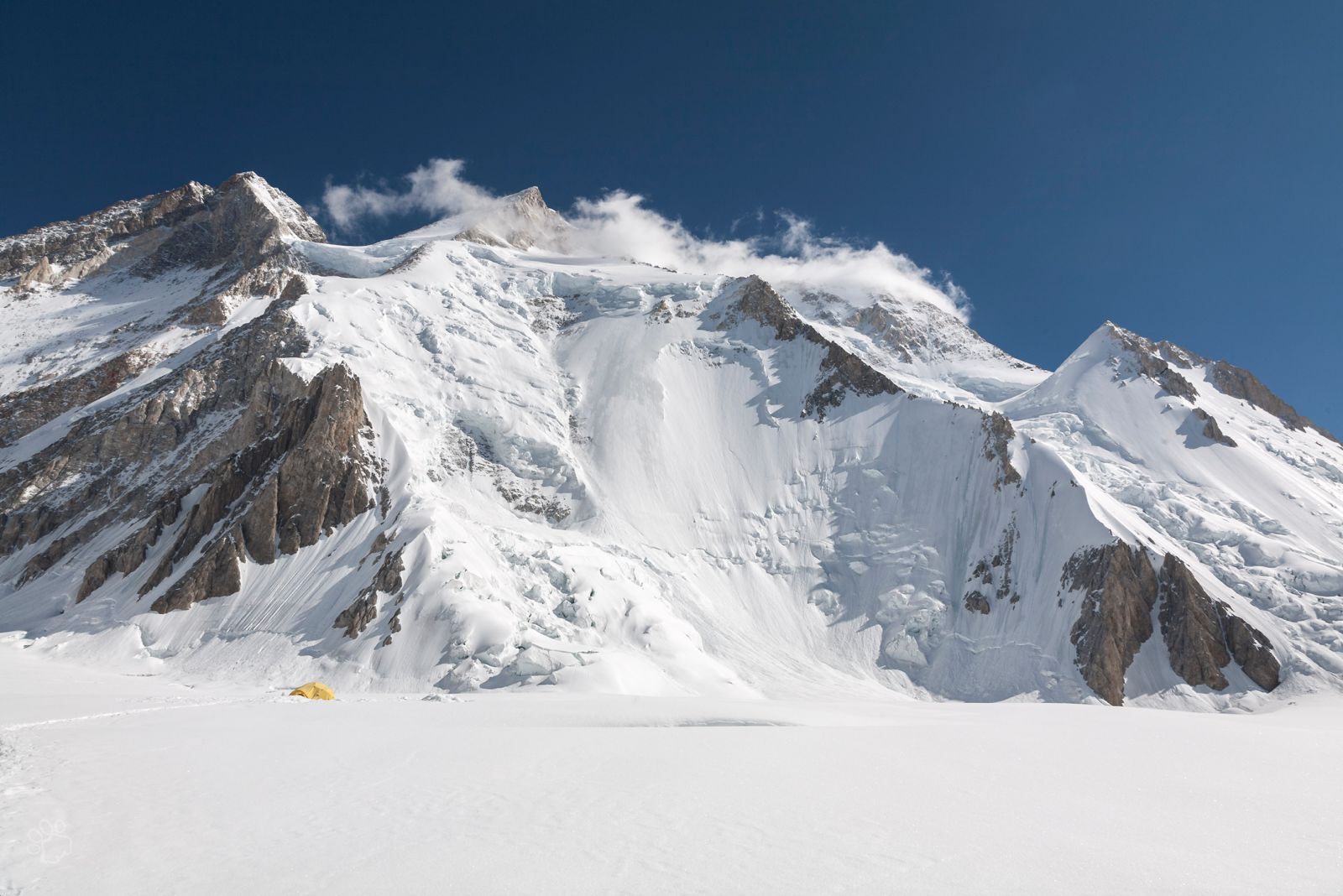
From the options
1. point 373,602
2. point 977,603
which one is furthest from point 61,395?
point 977,603

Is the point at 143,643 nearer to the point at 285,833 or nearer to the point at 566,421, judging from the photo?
the point at 566,421

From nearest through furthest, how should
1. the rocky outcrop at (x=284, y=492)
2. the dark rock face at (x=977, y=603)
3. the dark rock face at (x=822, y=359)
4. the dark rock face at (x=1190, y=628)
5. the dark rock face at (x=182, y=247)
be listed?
1. the dark rock face at (x=1190, y=628)
2. the rocky outcrop at (x=284, y=492)
3. the dark rock face at (x=977, y=603)
4. the dark rock face at (x=822, y=359)
5. the dark rock face at (x=182, y=247)

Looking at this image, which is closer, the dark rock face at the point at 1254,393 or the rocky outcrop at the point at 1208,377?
the rocky outcrop at the point at 1208,377

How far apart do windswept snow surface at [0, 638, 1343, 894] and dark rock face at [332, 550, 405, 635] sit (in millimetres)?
26746

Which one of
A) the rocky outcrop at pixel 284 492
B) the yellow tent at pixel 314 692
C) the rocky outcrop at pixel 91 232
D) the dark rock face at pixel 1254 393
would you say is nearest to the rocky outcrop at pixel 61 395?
the rocky outcrop at pixel 284 492

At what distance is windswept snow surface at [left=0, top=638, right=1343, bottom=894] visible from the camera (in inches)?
285

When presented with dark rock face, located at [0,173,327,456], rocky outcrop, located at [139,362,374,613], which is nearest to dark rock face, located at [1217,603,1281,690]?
rocky outcrop, located at [139,362,374,613]

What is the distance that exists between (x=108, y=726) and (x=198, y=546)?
1623 inches

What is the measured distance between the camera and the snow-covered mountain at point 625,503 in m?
48.6

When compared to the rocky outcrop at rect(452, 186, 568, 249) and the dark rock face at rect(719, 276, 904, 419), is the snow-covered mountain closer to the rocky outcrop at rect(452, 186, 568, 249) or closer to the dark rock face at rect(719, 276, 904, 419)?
the dark rock face at rect(719, 276, 904, 419)

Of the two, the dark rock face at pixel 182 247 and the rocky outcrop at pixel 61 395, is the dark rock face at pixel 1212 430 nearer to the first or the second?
the dark rock face at pixel 182 247

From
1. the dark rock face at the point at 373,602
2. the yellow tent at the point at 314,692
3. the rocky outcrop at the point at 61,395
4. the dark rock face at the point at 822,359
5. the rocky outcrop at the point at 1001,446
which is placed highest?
the dark rock face at the point at 822,359

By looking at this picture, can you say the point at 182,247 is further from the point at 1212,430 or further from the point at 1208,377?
the point at 1208,377

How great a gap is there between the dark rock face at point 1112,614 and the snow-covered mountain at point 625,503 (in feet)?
0.72
